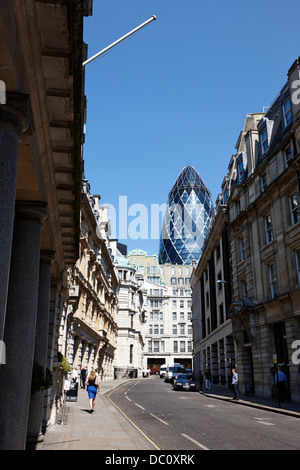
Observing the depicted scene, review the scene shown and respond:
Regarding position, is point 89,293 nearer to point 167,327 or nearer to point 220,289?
Answer: point 220,289

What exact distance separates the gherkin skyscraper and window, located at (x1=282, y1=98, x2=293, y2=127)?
157319 mm

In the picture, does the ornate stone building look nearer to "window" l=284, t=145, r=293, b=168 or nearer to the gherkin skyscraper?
"window" l=284, t=145, r=293, b=168

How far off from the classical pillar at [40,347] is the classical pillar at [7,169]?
544 cm

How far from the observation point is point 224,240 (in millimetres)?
42594

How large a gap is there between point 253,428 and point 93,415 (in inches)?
271

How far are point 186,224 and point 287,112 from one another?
543ft

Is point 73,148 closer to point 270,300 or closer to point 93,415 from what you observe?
point 93,415

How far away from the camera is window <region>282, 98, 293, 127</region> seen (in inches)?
1107

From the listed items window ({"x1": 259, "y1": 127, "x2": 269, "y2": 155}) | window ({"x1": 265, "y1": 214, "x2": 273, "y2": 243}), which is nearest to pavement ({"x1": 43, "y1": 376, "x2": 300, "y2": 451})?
window ({"x1": 265, "y1": 214, "x2": 273, "y2": 243})

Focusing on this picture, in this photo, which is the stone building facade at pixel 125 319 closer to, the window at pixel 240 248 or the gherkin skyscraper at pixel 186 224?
the window at pixel 240 248

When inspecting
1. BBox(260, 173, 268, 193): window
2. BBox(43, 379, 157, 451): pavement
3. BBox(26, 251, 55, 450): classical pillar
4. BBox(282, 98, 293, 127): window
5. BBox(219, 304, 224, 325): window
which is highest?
BBox(282, 98, 293, 127): window

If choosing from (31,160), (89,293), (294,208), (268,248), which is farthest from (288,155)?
(89,293)

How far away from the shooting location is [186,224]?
194 m

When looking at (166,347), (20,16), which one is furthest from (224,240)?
(166,347)
